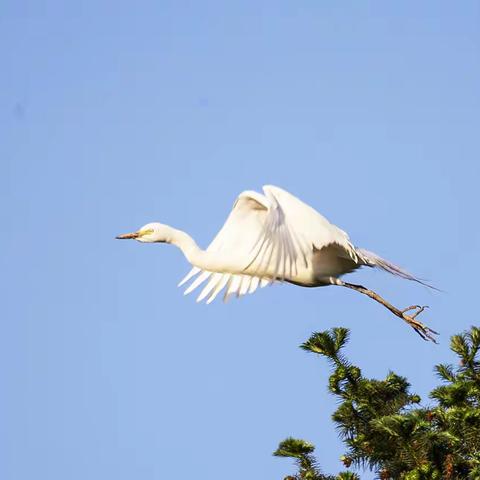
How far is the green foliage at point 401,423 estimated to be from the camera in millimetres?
11266

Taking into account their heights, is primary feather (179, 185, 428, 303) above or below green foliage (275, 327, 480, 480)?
above

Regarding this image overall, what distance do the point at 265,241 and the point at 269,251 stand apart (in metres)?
0.59

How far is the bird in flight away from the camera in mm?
15008

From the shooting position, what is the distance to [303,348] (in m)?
12.2

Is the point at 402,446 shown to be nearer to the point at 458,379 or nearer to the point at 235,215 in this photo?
the point at 458,379

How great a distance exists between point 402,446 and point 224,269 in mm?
5133

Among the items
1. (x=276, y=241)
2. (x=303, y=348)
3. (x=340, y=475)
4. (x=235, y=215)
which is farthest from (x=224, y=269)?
(x=340, y=475)

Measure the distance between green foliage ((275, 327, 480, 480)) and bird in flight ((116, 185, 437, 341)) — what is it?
8.80 ft

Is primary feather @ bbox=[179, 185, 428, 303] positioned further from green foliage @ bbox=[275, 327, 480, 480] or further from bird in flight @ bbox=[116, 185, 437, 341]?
green foliage @ bbox=[275, 327, 480, 480]

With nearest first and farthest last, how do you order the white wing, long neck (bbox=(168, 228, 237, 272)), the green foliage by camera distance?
the green foliage → the white wing → long neck (bbox=(168, 228, 237, 272))

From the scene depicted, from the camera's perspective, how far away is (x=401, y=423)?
11.1 meters

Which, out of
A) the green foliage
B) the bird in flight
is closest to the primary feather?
the bird in flight

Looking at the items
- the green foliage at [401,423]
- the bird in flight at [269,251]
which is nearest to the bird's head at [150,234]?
the bird in flight at [269,251]

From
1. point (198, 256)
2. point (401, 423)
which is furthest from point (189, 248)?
point (401, 423)
